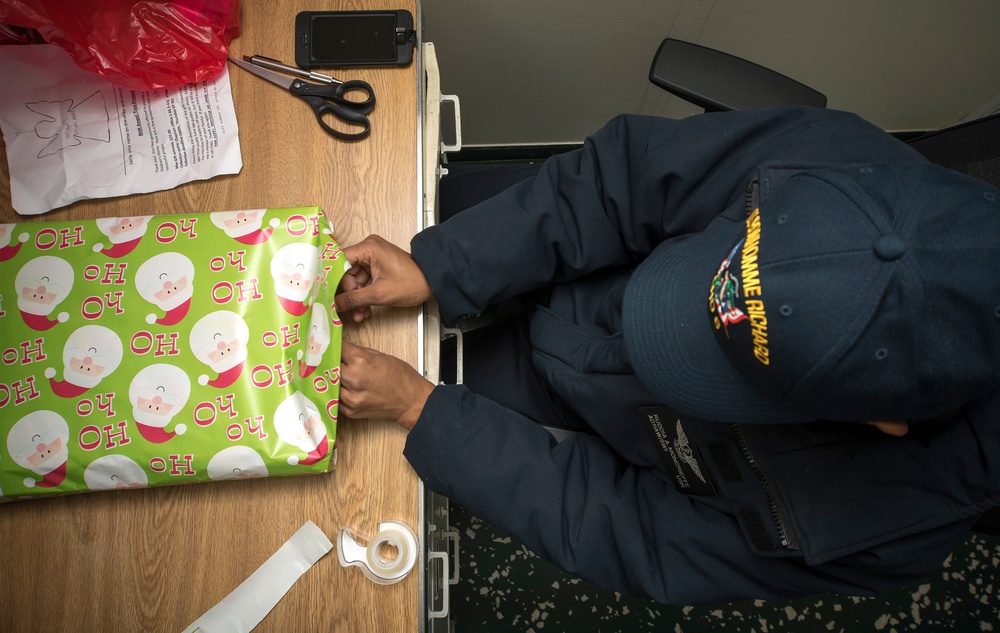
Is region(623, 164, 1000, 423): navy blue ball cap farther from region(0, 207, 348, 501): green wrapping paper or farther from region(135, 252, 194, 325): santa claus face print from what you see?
region(135, 252, 194, 325): santa claus face print

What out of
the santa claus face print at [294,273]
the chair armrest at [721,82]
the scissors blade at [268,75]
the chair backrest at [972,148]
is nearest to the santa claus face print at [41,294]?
the santa claus face print at [294,273]

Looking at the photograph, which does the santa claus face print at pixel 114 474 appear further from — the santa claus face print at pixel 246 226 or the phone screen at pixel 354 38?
the phone screen at pixel 354 38

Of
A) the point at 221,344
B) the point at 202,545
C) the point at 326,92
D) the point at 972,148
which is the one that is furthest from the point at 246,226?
the point at 972,148

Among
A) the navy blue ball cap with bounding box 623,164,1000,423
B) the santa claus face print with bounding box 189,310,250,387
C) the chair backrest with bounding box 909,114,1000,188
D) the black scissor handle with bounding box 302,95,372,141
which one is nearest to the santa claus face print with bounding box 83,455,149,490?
the santa claus face print with bounding box 189,310,250,387

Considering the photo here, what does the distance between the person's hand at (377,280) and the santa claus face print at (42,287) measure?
279mm

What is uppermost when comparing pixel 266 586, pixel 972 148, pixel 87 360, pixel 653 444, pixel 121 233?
pixel 972 148

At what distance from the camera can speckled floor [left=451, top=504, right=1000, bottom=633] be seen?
1259 mm

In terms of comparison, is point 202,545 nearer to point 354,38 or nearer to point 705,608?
point 354,38

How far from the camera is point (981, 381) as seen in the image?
1.51 ft

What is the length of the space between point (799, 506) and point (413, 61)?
2.26ft

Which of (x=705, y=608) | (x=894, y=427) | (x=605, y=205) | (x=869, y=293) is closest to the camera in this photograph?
(x=869, y=293)

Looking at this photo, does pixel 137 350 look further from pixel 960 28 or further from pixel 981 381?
pixel 960 28

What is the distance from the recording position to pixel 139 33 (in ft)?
2.35

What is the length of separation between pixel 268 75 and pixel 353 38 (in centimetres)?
12
